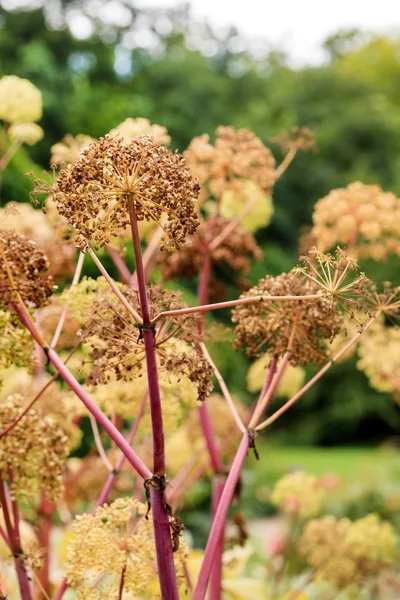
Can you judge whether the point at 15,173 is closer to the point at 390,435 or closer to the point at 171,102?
the point at 171,102

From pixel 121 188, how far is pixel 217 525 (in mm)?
583

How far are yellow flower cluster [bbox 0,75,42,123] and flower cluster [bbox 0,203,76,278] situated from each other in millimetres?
319

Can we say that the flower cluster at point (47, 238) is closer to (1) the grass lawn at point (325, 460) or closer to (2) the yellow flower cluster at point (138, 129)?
(2) the yellow flower cluster at point (138, 129)

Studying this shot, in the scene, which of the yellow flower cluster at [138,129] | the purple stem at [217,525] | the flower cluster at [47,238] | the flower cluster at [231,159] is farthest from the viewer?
the flower cluster at [47,238]

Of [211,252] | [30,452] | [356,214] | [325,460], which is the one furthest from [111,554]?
[325,460]

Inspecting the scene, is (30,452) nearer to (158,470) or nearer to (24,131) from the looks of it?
(158,470)

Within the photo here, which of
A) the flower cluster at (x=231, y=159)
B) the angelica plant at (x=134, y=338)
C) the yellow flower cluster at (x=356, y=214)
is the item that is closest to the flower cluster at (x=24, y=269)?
the angelica plant at (x=134, y=338)

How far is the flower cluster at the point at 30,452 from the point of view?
58.7 inches

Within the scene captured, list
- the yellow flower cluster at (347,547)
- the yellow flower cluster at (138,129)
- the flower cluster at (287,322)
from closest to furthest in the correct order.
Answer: the flower cluster at (287,322), the yellow flower cluster at (138,129), the yellow flower cluster at (347,547)

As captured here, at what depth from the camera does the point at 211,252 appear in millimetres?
2350

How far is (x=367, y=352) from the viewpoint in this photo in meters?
2.84

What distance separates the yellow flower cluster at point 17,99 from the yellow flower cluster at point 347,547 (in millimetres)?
2387

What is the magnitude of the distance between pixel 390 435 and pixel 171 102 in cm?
1111

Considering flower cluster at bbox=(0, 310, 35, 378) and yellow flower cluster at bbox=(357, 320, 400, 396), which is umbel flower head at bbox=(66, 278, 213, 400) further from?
yellow flower cluster at bbox=(357, 320, 400, 396)
